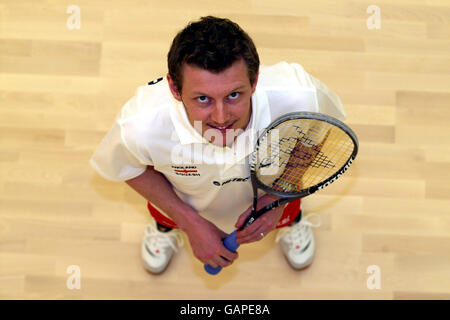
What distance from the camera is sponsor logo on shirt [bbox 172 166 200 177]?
1623 mm

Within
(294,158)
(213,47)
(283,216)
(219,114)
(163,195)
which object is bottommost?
(283,216)

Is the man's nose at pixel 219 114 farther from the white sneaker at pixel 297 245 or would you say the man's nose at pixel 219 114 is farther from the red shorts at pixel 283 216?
the white sneaker at pixel 297 245

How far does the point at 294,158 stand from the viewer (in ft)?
5.58

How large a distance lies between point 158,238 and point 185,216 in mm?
473

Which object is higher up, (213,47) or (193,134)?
(213,47)

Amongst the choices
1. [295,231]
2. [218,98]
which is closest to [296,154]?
[218,98]

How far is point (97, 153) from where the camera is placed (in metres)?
1.72

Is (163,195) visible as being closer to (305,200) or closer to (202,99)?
(202,99)

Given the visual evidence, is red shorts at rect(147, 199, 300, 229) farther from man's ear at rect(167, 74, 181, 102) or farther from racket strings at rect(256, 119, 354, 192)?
man's ear at rect(167, 74, 181, 102)

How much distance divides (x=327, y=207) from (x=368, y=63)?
70cm

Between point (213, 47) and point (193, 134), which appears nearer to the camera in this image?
point (213, 47)

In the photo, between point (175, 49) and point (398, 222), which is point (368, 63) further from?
point (175, 49)

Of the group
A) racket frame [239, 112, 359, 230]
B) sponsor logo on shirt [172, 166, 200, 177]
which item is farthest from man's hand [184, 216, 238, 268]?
sponsor logo on shirt [172, 166, 200, 177]
